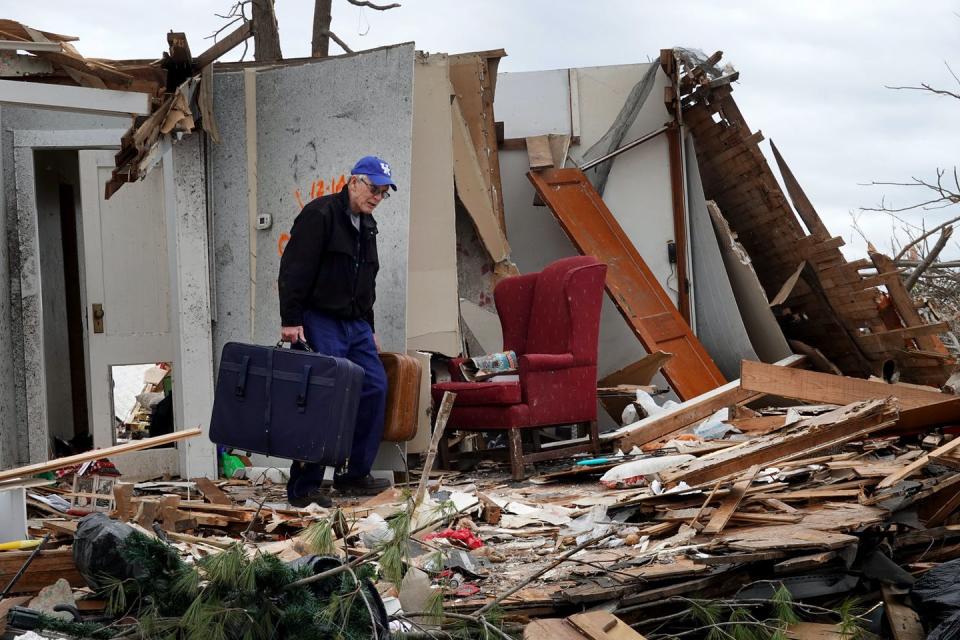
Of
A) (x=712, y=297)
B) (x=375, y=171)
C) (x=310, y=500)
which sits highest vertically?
(x=375, y=171)

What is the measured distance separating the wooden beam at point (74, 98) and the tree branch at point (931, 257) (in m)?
6.86

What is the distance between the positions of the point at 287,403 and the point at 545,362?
1.90 meters

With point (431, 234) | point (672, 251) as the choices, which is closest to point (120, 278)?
point (431, 234)

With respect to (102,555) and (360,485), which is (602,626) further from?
Result: (360,485)

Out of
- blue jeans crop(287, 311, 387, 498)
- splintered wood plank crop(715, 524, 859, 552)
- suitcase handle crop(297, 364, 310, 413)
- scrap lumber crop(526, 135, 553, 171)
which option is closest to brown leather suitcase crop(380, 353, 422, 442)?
blue jeans crop(287, 311, 387, 498)

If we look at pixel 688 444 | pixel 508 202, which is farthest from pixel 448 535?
pixel 508 202

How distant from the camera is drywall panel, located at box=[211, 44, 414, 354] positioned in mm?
7547

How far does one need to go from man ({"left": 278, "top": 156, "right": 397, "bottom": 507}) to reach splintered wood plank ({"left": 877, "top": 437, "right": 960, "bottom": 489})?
2.75 metres

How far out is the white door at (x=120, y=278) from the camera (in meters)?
8.06

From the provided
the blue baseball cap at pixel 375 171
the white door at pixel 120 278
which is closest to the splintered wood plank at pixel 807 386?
the blue baseball cap at pixel 375 171

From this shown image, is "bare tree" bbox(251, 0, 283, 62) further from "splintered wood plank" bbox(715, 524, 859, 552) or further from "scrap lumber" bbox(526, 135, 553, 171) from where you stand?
"splintered wood plank" bbox(715, 524, 859, 552)

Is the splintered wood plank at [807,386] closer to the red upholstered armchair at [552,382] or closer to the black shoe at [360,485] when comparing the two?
the red upholstered armchair at [552,382]

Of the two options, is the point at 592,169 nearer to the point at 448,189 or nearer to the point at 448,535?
A: the point at 448,189

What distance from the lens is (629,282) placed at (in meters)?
9.86
